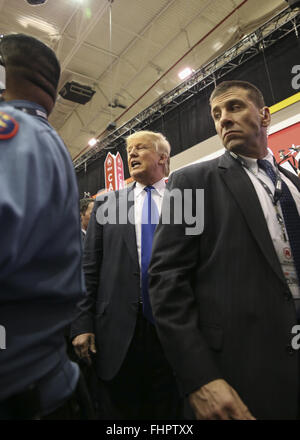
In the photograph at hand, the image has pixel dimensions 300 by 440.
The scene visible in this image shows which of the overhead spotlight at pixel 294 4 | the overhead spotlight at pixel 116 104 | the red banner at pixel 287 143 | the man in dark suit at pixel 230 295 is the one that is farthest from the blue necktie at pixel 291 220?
the overhead spotlight at pixel 116 104

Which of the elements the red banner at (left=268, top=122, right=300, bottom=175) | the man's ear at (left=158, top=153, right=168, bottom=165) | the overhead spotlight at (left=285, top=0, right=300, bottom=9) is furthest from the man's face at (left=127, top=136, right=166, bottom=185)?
the overhead spotlight at (left=285, top=0, right=300, bottom=9)

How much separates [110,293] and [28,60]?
3.76 ft

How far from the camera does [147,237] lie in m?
1.64

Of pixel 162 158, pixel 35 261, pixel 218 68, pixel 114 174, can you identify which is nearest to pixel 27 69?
pixel 35 261

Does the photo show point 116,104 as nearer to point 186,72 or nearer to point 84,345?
point 186,72

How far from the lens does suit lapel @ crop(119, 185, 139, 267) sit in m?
1.59

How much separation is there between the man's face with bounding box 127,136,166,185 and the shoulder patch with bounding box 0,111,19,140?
1.39 metres

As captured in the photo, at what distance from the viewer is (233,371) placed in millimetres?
867

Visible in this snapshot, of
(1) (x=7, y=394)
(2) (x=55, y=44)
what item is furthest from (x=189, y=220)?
(2) (x=55, y=44)

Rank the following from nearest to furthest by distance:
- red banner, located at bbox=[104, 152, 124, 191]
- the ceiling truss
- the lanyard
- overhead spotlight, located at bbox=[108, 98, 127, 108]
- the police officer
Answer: the police officer
the lanyard
the ceiling truss
red banner, located at bbox=[104, 152, 124, 191]
overhead spotlight, located at bbox=[108, 98, 127, 108]

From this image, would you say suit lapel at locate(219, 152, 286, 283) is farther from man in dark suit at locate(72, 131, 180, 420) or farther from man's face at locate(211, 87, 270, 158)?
man in dark suit at locate(72, 131, 180, 420)

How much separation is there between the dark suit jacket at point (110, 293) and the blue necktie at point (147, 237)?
0.14 ft

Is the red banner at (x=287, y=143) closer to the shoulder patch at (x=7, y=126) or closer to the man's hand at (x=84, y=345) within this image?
the man's hand at (x=84, y=345)

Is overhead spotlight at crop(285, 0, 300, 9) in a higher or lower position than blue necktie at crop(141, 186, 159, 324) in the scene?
higher
